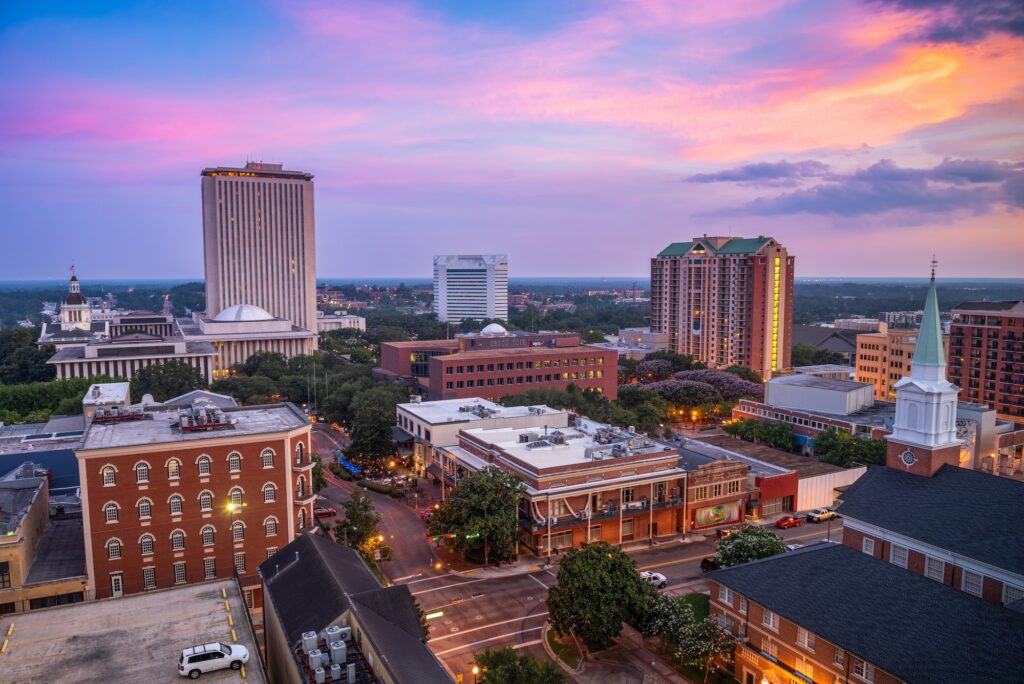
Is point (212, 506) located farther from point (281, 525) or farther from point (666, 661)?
point (666, 661)

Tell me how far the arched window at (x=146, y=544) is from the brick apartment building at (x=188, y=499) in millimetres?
62

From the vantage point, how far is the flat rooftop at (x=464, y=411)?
83188 millimetres

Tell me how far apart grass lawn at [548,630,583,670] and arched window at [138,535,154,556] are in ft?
91.9

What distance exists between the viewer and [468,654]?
43.7 meters

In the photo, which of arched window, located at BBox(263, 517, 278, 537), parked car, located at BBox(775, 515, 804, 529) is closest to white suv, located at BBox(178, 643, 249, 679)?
arched window, located at BBox(263, 517, 278, 537)

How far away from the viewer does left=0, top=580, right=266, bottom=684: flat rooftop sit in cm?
2898

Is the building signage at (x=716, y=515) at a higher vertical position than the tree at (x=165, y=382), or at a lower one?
lower

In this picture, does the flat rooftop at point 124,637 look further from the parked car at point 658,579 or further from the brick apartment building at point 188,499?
the parked car at point 658,579

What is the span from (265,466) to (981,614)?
44.5 metres

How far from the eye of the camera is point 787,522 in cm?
6731

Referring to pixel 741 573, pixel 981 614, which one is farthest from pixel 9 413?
pixel 981 614

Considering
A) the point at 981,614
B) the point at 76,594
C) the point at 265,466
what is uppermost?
the point at 265,466

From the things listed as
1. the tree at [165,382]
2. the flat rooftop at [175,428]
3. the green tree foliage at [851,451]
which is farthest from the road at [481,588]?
the tree at [165,382]

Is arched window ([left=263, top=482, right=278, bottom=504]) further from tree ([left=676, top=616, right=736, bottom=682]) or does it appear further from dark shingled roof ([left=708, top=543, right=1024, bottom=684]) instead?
dark shingled roof ([left=708, top=543, right=1024, bottom=684])
